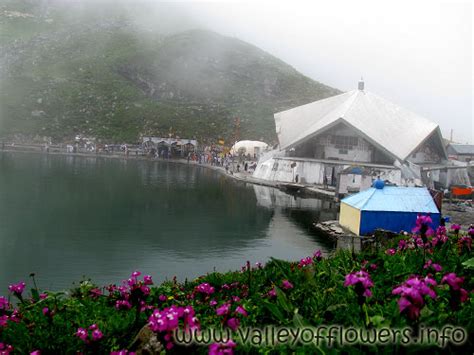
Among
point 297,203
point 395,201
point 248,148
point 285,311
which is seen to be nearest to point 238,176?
point 297,203

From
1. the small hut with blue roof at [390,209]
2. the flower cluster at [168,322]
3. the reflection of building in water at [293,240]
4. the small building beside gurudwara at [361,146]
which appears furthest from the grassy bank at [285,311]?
the small building beside gurudwara at [361,146]

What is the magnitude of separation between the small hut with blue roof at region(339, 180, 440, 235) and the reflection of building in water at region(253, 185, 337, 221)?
4.71 meters

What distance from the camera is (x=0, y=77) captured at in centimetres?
7588

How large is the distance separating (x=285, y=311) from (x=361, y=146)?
34.8 metres

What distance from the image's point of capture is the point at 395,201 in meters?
16.9

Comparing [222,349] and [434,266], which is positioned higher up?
[434,266]

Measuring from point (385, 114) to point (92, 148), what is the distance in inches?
1368

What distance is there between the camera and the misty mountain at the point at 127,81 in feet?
220

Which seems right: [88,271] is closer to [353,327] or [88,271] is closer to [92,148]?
[353,327]

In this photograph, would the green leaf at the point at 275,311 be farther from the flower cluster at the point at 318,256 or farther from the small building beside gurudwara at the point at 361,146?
the small building beside gurudwara at the point at 361,146

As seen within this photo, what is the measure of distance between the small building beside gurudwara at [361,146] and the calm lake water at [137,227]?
4.91 metres

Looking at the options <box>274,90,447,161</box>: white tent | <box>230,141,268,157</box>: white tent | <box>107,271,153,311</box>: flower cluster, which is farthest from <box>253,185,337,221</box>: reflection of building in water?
<box>230,141,268,157</box>: white tent

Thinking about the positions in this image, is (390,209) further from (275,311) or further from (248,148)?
(248,148)

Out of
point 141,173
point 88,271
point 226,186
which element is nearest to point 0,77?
point 141,173
